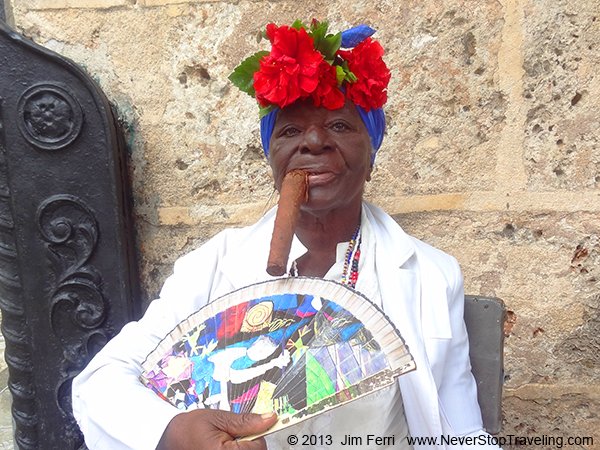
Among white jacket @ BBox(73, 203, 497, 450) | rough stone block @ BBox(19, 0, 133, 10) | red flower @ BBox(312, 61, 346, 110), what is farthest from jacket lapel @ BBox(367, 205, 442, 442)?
rough stone block @ BBox(19, 0, 133, 10)

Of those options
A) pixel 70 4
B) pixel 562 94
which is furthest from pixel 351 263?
pixel 70 4

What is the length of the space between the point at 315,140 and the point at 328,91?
0.38 feet

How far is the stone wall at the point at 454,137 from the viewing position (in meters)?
2.14

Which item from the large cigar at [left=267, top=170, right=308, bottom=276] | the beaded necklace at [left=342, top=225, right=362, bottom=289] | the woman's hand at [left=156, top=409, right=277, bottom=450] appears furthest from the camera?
the beaded necklace at [left=342, top=225, right=362, bottom=289]

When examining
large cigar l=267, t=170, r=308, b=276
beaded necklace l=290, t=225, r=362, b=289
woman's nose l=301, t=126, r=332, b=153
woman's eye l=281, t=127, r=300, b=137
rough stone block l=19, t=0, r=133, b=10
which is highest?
rough stone block l=19, t=0, r=133, b=10

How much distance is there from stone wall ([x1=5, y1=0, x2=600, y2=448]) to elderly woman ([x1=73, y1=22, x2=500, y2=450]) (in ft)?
1.50

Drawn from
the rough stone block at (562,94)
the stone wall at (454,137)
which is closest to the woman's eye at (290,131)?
the stone wall at (454,137)

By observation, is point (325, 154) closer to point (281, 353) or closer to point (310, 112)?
→ point (310, 112)

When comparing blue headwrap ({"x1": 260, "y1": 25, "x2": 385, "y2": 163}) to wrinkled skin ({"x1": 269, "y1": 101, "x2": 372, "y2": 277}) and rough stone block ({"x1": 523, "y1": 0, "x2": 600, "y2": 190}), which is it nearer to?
wrinkled skin ({"x1": 269, "y1": 101, "x2": 372, "y2": 277})

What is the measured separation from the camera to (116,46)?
2312 mm

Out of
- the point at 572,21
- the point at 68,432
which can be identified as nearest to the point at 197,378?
the point at 68,432

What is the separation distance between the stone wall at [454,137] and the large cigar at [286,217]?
2.27 feet

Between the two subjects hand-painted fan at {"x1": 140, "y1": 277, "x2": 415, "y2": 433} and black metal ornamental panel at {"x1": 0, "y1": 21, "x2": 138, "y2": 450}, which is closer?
hand-painted fan at {"x1": 140, "y1": 277, "x2": 415, "y2": 433}

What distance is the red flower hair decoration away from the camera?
1607 mm
